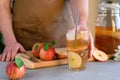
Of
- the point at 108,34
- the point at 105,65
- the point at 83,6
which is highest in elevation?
the point at 83,6

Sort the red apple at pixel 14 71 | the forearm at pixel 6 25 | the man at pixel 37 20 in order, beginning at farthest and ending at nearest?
the man at pixel 37 20
the forearm at pixel 6 25
the red apple at pixel 14 71

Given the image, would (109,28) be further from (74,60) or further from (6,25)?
(6,25)

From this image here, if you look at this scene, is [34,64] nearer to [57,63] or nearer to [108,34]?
[57,63]

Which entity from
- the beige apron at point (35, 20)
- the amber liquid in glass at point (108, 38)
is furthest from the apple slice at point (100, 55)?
the beige apron at point (35, 20)

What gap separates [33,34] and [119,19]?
51 cm

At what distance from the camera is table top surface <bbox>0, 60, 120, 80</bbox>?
2.94 feet

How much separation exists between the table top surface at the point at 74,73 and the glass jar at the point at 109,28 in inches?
6.0

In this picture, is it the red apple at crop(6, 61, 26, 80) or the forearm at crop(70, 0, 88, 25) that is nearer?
the red apple at crop(6, 61, 26, 80)

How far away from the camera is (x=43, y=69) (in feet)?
3.30

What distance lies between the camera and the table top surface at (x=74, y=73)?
896mm

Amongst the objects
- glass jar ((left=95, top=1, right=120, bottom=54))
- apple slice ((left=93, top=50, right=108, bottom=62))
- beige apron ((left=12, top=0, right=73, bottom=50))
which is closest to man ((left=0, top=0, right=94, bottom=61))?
beige apron ((left=12, top=0, right=73, bottom=50))

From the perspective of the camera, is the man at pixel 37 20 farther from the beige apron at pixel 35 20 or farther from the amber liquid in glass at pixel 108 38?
the amber liquid in glass at pixel 108 38

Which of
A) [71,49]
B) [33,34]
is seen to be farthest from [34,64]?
[33,34]

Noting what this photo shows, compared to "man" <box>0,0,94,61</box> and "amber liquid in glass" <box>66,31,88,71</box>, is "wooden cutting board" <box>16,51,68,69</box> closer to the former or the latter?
"amber liquid in glass" <box>66,31,88,71</box>
